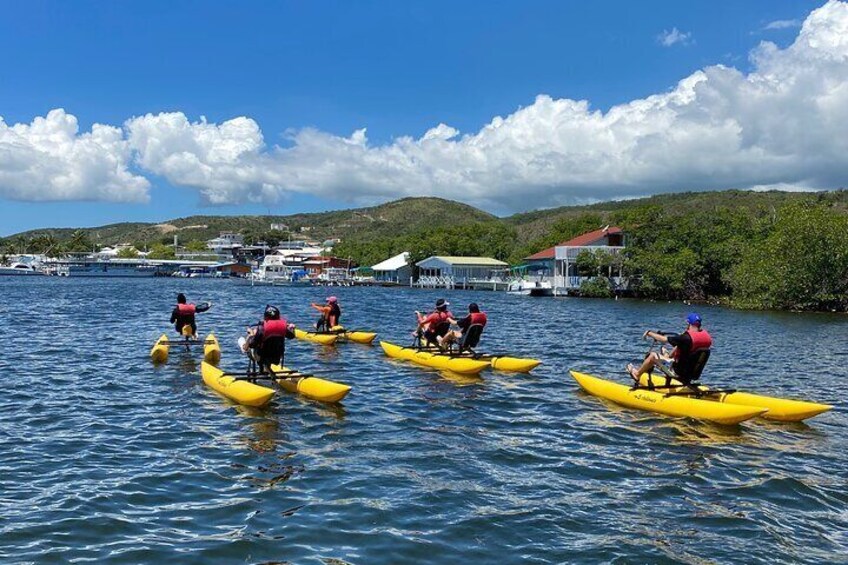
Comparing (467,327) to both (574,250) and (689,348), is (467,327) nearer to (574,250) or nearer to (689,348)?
(689,348)

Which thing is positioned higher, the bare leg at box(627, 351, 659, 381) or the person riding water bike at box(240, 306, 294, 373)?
the person riding water bike at box(240, 306, 294, 373)

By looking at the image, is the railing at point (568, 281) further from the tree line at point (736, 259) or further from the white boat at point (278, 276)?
the white boat at point (278, 276)

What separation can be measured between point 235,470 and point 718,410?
381 inches

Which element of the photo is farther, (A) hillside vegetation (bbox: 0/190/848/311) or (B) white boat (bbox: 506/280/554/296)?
(B) white boat (bbox: 506/280/554/296)

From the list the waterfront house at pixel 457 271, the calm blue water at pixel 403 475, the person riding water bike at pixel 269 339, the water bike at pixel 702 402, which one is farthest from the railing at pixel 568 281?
the person riding water bike at pixel 269 339

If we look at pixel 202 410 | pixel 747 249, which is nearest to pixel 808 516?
pixel 202 410

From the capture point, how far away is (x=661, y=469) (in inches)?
470

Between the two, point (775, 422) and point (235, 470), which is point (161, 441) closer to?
point (235, 470)

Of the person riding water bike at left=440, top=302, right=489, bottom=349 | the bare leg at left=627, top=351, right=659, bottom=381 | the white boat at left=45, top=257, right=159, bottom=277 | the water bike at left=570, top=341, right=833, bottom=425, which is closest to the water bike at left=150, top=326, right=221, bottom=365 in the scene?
the person riding water bike at left=440, top=302, right=489, bottom=349

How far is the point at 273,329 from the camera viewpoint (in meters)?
17.0

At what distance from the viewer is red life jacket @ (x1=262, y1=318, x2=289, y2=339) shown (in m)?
17.0

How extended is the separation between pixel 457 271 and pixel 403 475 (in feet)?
323

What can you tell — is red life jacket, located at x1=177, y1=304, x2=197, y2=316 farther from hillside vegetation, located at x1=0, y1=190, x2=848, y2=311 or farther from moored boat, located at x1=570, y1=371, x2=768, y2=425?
hillside vegetation, located at x1=0, y1=190, x2=848, y2=311

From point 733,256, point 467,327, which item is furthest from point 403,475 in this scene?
point 733,256
